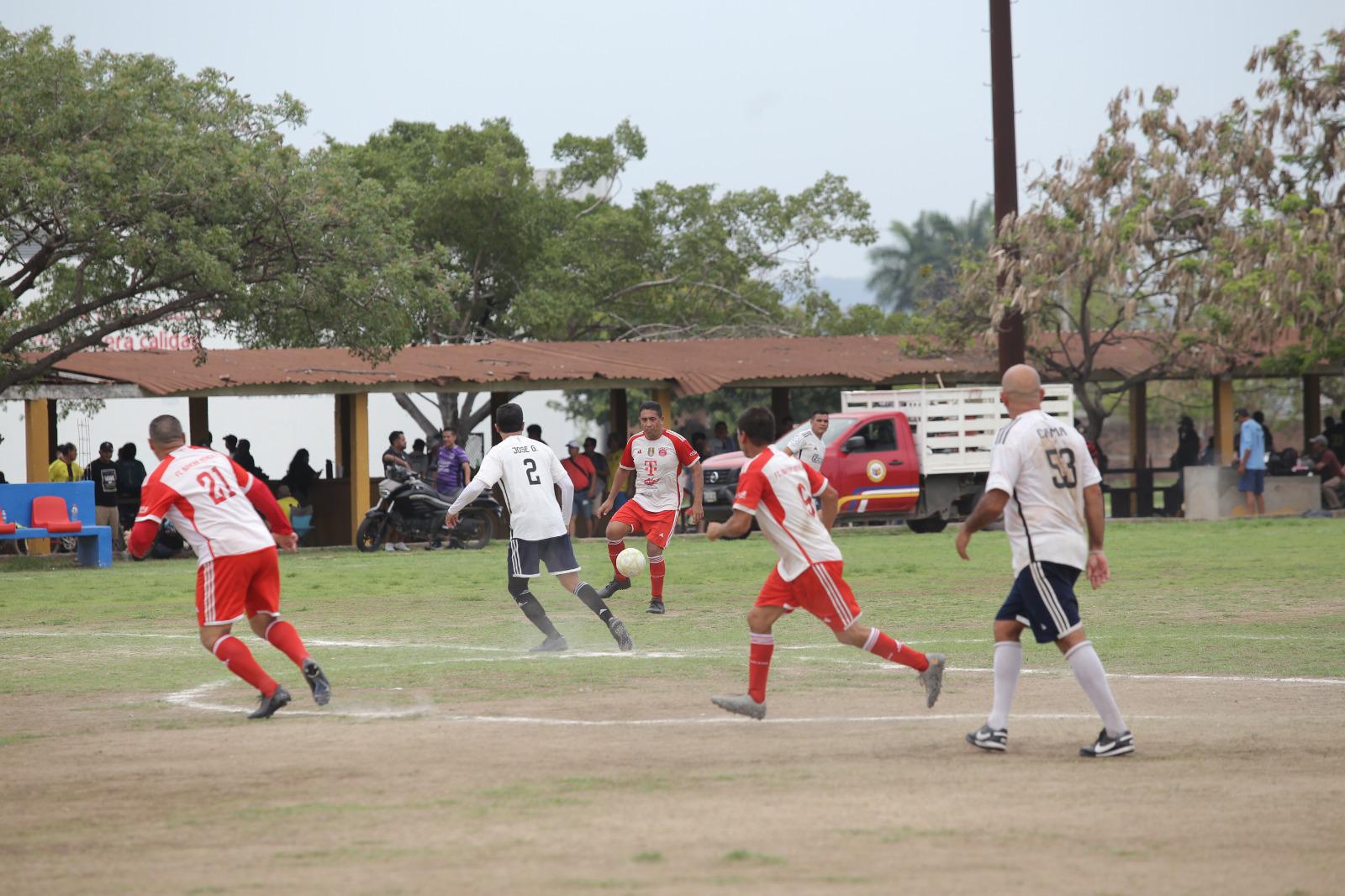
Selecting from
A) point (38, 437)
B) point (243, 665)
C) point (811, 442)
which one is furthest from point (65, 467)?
point (243, 665)

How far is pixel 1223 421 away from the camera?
115 feet

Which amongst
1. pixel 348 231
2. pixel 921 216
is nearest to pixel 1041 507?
pixel 348 231

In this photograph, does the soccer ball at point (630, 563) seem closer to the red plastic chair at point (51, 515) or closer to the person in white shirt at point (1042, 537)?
the person in white shirt at point (1042, 537)

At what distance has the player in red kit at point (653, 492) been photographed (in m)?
15.7

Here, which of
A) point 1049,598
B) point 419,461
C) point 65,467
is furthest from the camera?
point 419,461

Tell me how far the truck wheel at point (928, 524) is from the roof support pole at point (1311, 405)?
407 inches

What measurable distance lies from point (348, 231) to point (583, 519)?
7792 millimetres

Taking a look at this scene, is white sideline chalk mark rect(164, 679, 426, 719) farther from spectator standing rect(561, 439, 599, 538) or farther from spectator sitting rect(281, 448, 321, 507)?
spectator sitting rect(281, 448, 321, 507)

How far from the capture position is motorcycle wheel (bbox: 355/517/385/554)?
2716 centimetres

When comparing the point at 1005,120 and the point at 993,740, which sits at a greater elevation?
the point at 1005,120

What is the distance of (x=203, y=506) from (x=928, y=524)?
2252 cm

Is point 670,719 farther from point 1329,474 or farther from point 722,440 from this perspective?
point 1329,474

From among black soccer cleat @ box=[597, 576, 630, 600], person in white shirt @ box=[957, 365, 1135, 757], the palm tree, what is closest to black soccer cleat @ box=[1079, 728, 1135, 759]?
person in white shirt @ box=[957, 365, 1135, 757]

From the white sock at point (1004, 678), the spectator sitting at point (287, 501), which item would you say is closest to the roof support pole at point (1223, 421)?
the spectator sitting at point (287, 501)
